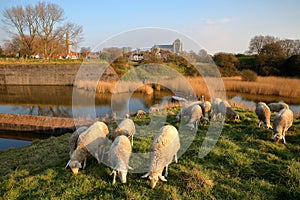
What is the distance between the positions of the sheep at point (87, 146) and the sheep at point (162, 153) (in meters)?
1.71

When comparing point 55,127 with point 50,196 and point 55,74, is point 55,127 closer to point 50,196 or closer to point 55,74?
point 50,196

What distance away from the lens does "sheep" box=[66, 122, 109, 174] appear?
16.8ft

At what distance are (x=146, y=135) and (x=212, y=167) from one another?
2954 mm

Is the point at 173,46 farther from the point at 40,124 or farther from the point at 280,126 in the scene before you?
the point at 40,124

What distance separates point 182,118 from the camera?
9.09m

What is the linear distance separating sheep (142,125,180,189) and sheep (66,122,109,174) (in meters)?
1.71

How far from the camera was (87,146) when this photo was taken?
17.8 feet

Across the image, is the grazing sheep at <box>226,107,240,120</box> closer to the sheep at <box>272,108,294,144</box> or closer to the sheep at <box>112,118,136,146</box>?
the sheep at <box>272,108,294,144</box>

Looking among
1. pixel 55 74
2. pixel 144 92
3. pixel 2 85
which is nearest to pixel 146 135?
pixel 144 92

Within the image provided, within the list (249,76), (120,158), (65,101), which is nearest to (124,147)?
(120,158)

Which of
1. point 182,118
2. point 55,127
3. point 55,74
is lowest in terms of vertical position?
point 55,127

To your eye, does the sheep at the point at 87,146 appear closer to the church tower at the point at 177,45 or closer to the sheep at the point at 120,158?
the sheep at the point at 120,158

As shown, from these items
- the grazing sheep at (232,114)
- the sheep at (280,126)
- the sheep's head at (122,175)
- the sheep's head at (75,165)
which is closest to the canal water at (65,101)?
the grazing sheep at (232,114)

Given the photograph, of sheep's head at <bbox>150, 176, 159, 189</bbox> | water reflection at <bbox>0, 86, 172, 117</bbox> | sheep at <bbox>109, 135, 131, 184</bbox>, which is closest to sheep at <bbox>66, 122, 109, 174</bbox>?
sheep at <bbox>109, 135, 131, 184</bbox>
